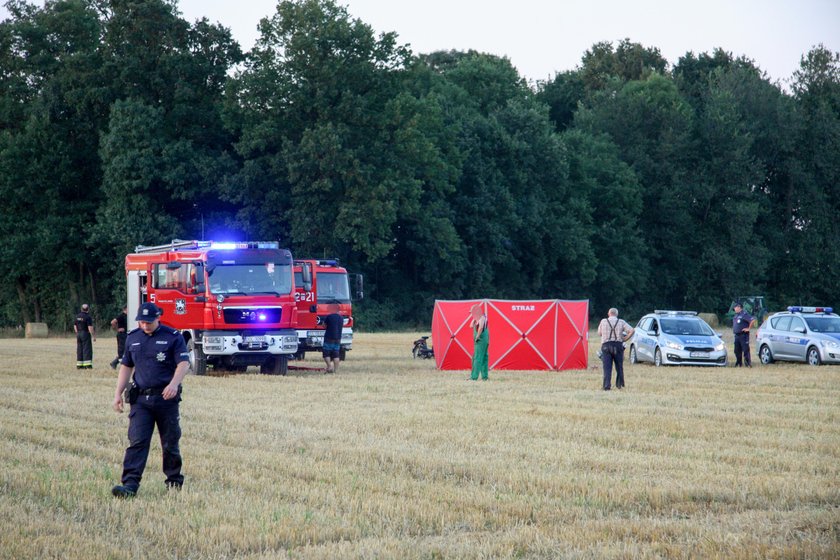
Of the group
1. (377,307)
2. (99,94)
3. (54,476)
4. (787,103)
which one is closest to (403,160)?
(377,307)

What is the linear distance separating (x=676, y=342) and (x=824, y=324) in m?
4.29

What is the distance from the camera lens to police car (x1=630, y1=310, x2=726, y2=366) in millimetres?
30188

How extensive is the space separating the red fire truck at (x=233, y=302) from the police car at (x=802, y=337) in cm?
1315

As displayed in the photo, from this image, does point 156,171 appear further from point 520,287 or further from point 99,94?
point 520,287

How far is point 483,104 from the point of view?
246 ft

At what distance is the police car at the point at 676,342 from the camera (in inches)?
1188

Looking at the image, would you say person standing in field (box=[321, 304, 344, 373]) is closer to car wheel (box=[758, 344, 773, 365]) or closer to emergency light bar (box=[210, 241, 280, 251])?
emergency light bar (box=[210, 241, 280, 251])

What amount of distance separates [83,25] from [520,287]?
96.9 feet

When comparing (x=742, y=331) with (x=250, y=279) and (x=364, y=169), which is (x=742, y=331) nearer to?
(x=250, y=279)

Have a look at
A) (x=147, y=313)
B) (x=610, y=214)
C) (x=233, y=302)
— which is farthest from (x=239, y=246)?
(x=610, y=214)

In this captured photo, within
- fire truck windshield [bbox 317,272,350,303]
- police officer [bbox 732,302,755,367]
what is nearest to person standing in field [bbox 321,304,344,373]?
fire truck windshield [bbox 317,272,350,303]

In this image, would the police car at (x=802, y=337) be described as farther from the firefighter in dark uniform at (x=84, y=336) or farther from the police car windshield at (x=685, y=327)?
the firefighter in dark uniform at (x=84, y=336)

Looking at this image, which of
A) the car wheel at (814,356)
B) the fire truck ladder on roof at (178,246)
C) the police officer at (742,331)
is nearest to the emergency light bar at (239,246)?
the fire truck ladder on roof at (178,246)

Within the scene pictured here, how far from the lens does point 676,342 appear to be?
99.3ft
